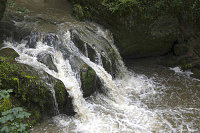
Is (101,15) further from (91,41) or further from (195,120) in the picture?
(195,120)

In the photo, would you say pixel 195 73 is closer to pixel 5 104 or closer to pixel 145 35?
pixel 145 35

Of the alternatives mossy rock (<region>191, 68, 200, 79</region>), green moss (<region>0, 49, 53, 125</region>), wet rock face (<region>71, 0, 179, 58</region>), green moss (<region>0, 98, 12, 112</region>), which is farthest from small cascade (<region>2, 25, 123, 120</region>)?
mossy rock (<region>191, 68, 200, 79</region>)

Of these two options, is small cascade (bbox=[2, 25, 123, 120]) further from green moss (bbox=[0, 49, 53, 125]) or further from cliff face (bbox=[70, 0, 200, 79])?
cliff face (bbox=[70, 0, 200, 79])

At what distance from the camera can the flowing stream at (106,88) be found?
5711 mm

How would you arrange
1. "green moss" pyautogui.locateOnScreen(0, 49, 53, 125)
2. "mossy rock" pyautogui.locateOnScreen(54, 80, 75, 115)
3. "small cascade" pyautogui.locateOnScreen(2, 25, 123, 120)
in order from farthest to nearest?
"small cascade" pyautogui.locateOnScreen(2, 25, 123, 120)
"mossy rock" pyautogui.locateOnScreen(54, 80, 75, 115)
"green moss" pyautogui.locateOnScreen(0, 49, 53, 125)

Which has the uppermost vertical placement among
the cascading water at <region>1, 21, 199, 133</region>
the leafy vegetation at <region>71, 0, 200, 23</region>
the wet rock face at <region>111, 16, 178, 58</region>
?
the leafy vegetation at <region>71, 0, 200, 23</region>

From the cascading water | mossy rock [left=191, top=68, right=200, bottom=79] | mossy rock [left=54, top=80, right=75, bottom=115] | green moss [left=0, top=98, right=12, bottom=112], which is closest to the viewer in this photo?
green moss [left=0, top=98, right=12, bottom=112]

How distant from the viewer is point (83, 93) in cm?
656

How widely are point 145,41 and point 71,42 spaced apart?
3279 millimetres

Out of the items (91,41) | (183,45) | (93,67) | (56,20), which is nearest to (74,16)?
(56,20)

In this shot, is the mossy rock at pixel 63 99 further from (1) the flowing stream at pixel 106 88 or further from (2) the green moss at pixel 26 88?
(2) the green moss at pixel 26 88

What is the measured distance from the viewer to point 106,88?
6.97 m

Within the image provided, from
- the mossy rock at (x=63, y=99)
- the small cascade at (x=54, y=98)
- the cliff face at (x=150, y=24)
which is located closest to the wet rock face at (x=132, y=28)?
the cliff face at (x=150, y=24)

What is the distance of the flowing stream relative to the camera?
571cm
